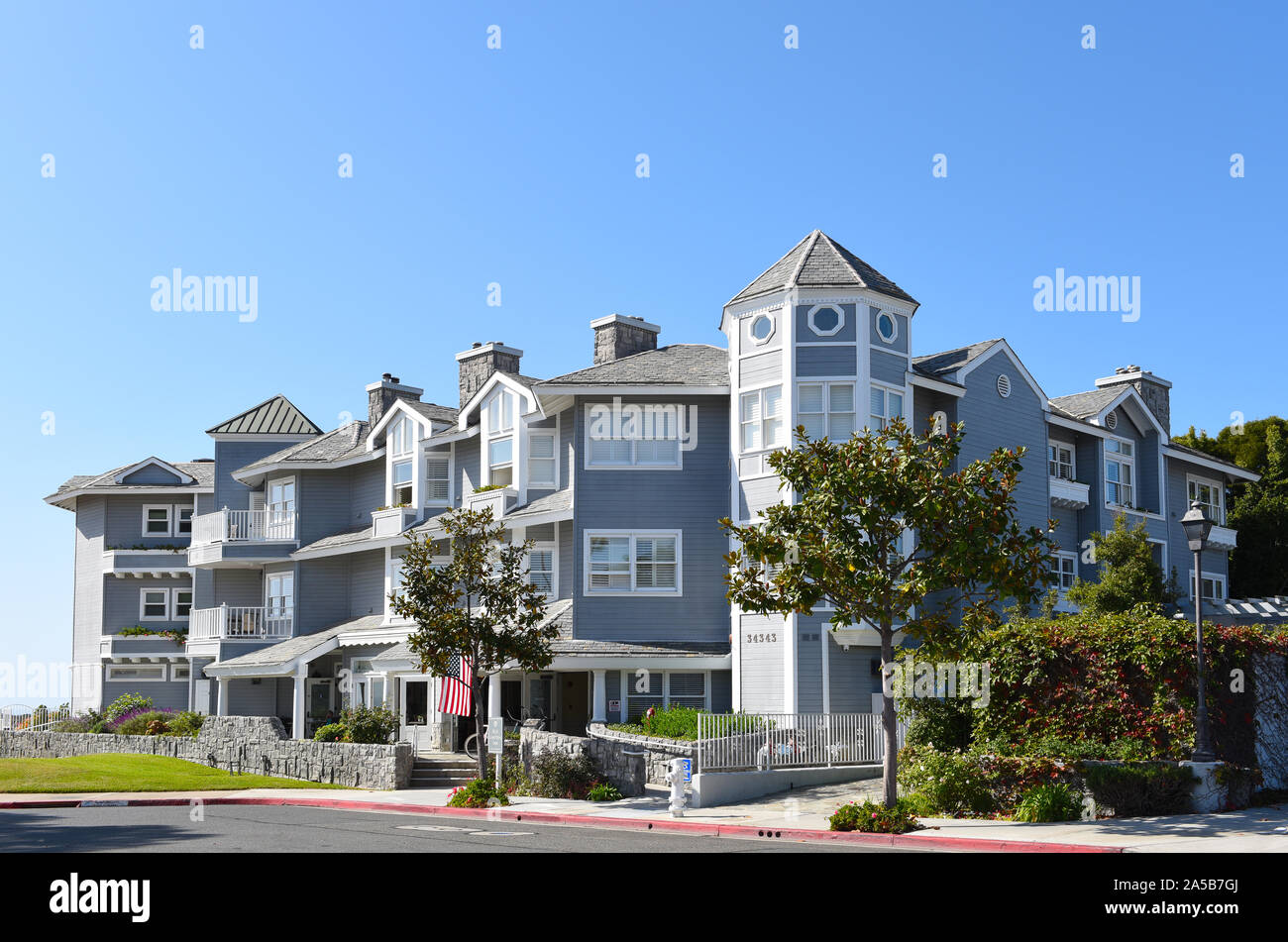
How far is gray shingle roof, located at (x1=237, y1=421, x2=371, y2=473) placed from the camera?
4356 cm

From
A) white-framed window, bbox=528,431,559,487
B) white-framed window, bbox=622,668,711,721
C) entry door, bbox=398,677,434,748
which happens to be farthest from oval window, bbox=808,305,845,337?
entry door, bbox=398,677,434,748

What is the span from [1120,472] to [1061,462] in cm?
324

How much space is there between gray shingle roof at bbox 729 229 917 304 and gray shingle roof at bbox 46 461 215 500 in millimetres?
28296

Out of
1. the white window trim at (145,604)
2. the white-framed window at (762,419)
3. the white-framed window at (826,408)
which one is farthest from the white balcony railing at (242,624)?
the white-framed window at (826,408)

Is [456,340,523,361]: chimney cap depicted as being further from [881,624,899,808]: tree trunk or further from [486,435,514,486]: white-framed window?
[881,624,899,808]: tree trunk

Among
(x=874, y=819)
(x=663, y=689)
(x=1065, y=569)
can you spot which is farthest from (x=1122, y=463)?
(x=874, y=819)

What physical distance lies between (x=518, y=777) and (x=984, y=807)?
419 inches

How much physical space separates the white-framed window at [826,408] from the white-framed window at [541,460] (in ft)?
26.6

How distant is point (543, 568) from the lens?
35625mm

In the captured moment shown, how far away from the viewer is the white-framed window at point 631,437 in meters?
33.5

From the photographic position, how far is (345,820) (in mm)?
21750

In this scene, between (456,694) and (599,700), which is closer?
(456,694)

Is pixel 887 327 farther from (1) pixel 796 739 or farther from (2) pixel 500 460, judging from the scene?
(2) pixel 500 460
